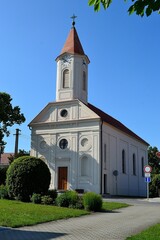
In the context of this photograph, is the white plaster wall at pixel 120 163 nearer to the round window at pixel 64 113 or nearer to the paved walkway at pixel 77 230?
the round window at pixel 64 113

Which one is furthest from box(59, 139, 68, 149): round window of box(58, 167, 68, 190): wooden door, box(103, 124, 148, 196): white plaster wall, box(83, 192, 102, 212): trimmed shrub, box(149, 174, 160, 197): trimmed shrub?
box(83, 192, 102, 212): trimmed shrub

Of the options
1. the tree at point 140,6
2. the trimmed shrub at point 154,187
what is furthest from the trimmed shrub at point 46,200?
the trimmed shrub at point 154,187

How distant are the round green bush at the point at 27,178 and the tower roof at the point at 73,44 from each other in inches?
832

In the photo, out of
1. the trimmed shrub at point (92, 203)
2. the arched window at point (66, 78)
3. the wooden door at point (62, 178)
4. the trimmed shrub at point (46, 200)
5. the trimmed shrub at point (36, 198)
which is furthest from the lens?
the arched window at point (66, 78)

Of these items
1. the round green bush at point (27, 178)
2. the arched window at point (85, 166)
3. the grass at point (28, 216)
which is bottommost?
the grass at point (28, 216)

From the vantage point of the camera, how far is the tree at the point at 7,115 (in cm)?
3853

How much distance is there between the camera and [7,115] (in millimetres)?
39281

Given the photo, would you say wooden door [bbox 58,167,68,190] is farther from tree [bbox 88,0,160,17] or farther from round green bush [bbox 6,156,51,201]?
tree [bbox 88,0,160,17]

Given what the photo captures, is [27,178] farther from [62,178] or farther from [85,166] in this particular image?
[62,178]

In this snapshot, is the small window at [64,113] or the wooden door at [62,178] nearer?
the wooden door at [62,178]

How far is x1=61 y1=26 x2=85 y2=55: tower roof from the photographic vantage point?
1591 inches

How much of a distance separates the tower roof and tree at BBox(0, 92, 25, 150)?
8.98 meters

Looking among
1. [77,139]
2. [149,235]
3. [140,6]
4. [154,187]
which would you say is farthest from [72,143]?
[140,6]

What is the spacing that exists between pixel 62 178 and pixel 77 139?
183 inches
